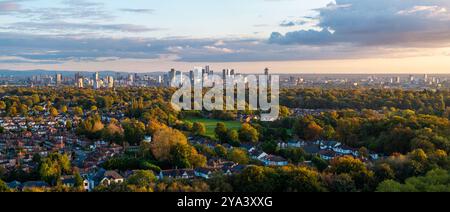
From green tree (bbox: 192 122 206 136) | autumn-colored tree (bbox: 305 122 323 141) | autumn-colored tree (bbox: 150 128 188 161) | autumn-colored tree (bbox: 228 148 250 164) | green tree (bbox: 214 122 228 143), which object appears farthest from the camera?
green tree (bbox: 192 122 206 136)

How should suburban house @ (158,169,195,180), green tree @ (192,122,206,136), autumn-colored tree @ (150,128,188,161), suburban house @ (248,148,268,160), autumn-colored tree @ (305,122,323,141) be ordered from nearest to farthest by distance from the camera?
suburban house @ (158,169,195,180) → autumn-colored tree @ (150,128,188,161) → suburban house @ (248,148,268,160) → autumn-colored tree @ (305,122,323,141) → green tree @ (192,122,206,136)

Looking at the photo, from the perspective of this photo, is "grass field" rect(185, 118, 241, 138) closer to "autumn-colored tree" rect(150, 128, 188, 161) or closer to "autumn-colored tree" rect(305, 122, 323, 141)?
"autumn-colored tree" rect(305, 122, 323, 141)

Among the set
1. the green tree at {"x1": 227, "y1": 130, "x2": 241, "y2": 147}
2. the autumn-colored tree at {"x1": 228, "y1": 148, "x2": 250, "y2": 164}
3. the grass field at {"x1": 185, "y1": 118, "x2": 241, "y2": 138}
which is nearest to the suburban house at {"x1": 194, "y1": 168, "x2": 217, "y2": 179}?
the autumn-colored tree at {"x1": 228, "y1": 148, "x2": 250, "y2": 164}

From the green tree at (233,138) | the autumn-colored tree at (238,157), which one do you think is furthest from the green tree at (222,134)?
the autumn-colored tree at (238,157)

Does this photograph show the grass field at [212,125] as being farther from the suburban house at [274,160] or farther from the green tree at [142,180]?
the green tree at [142,180]

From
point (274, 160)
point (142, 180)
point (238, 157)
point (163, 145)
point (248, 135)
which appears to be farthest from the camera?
point (248, 135)

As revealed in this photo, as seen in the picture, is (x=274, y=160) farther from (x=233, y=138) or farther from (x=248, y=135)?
(x=248, y=135)

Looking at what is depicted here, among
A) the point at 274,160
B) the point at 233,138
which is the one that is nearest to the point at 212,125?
the point at 233,138

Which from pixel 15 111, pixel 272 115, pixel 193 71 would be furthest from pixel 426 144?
pixel 193 71

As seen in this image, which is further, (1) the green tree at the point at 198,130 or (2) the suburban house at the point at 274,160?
(1) the green tree at the point at 198,130

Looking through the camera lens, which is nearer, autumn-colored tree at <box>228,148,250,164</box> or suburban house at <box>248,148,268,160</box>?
autumn-colored tree at <box>228,148,250,164</box>
